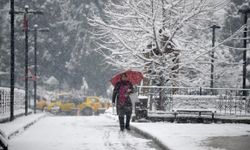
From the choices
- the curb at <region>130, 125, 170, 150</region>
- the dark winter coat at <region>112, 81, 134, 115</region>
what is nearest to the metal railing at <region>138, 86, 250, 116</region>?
the curb at <region>130, 125, 170, 150</region>

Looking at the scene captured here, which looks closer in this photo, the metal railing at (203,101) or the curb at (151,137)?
the curb at (151,137)

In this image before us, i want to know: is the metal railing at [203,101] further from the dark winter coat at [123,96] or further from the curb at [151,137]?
the dark winter coat at [123,96]

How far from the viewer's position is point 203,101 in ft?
61.2

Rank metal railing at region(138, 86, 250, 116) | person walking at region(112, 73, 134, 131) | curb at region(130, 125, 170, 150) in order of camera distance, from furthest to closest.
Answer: metal railing at region(138, 86, 250, 116), person walking at region(112, 73, 134, 131), curb at region(130, 125, 170, 150)

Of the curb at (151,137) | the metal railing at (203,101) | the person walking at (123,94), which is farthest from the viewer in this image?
the metal railing at (203,101)

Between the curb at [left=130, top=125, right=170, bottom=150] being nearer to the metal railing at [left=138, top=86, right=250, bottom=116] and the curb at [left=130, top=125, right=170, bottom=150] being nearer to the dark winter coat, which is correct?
the dark winter coat

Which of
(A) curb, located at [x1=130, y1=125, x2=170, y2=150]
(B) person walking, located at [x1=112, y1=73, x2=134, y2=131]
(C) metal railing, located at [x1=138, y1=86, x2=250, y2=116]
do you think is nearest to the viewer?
(A) curb, located at [x1=130, y1=125, x2=170, y2=150]

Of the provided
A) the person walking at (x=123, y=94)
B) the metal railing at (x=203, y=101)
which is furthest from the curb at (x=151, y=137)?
the metal railing at (x=203, y=101)

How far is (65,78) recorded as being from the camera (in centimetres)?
6125

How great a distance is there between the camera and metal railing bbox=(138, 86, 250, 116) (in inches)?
725

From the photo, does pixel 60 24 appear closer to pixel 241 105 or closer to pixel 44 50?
pixel 44 50

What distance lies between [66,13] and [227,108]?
150 feet

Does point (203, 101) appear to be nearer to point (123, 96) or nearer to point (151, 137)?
point (123, 96)

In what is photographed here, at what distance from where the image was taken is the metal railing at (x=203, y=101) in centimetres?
1842
